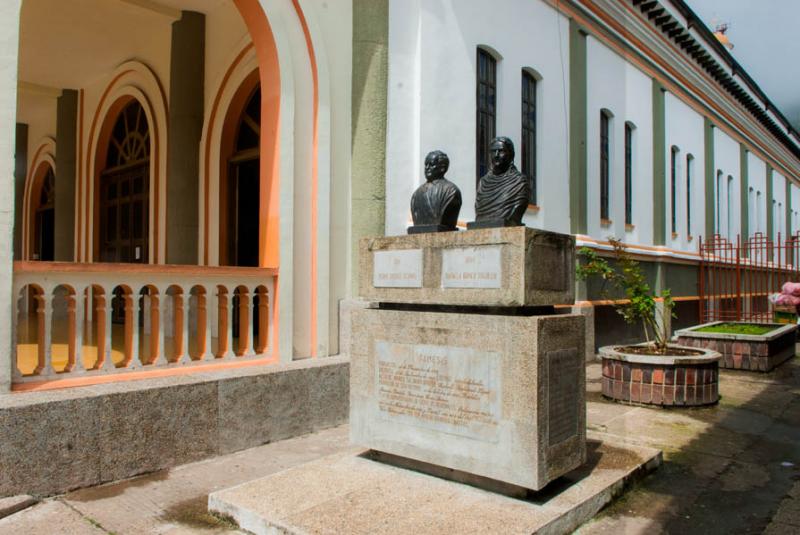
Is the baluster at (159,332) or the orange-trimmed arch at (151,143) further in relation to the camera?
the orange-trimmed arch at (151,143)

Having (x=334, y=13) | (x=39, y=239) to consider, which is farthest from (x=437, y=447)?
(x=39, y=239)

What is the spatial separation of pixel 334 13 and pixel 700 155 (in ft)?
44.0

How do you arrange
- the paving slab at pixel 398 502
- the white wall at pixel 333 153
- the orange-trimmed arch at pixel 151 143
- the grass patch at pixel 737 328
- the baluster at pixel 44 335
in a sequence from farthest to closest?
the grass patch at pixel 737 328 → the orange-trimmed arch at pixel 151 143 → the white wall at pixel 333 153 → the baluster at pixel 44 335 → the paving slab at pixel 398 502

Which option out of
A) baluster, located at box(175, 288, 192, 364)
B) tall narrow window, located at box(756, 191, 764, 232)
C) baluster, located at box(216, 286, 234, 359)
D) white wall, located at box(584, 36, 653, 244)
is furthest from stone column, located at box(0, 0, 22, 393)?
tall narrow window, located at box(756, 191, 764, 232)

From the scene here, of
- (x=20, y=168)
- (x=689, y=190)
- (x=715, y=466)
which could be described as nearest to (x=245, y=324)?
(x=715, y=466)

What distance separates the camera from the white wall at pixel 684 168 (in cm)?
1501

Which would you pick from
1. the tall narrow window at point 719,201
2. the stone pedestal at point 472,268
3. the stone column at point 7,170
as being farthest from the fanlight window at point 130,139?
the tall narrow window at point 719,201

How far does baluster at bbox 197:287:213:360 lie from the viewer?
19.1ft

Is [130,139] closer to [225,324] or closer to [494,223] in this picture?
[225,324]

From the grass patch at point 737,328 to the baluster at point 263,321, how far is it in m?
7.52

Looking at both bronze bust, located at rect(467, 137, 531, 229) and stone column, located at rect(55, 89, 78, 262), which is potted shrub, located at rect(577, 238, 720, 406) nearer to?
bronze bust, located at rect(467, 137, 531, 229)

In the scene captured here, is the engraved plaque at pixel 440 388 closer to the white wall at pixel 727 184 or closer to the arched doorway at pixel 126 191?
the arched doorway at pixel 126 191

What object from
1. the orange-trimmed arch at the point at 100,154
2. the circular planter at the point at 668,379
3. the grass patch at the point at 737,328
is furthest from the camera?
the orange-trimmed arch at the point at 100,154

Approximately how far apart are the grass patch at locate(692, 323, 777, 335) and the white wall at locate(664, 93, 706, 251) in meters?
3.68
